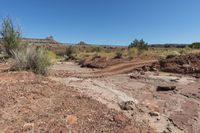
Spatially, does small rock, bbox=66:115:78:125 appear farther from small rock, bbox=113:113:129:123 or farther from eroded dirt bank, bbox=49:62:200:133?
eroded dirt bank, bbox=49:62:200:133

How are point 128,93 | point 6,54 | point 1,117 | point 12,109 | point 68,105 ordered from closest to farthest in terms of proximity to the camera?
1. point 1,117
2. point 12,109
3. point 68,105
4. point 128,93
5. point 6,54

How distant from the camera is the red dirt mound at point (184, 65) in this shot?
16.4 m

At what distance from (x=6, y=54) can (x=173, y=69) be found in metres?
14.1

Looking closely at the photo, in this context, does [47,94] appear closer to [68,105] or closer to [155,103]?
[68,105]

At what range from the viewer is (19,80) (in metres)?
9.75

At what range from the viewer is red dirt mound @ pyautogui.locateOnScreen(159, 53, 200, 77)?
53.7ft

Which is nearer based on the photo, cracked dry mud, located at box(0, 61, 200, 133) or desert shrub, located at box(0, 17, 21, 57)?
cracked dry mud, located at box(0, 61, 200, 133)

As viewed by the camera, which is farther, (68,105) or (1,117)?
(68,105)

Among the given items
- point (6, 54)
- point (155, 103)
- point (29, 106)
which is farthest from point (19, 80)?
point (6, 54)

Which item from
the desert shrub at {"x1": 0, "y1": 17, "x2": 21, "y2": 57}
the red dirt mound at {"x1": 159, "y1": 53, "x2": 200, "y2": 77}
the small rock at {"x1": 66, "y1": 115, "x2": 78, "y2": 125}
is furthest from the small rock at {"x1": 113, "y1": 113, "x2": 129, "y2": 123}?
the desert shrub at {"x1": 0, "y1": 17, "x2": 21, "y2": 57}

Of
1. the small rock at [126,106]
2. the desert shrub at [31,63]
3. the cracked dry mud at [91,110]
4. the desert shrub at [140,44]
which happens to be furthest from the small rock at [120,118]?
the desert shrub at [140,44]

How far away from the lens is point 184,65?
17547 mm

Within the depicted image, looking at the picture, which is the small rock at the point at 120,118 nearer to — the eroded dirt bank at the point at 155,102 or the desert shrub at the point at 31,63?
the eroded dirt bank at the point at 155,102

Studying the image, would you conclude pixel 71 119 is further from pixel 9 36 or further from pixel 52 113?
pixel 9 36
